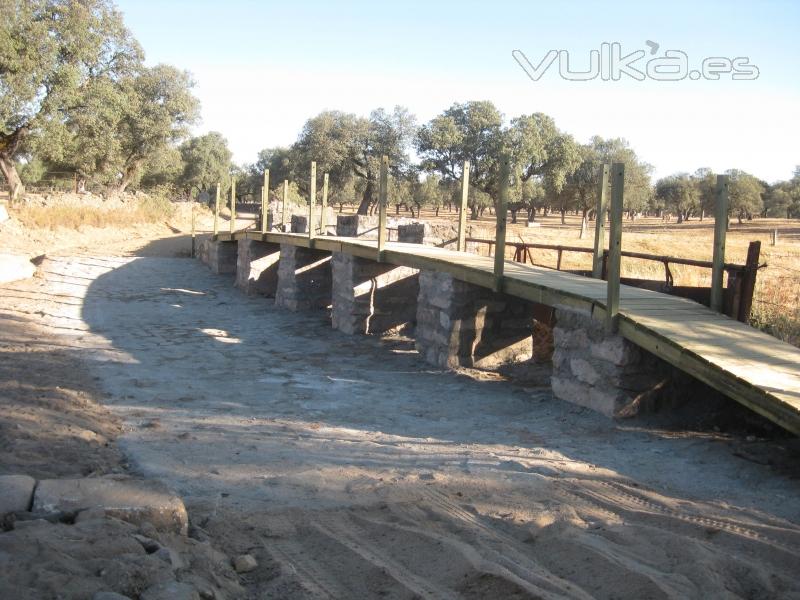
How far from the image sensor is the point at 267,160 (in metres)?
60.2

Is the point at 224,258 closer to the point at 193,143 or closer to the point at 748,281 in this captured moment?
the point at 748,281

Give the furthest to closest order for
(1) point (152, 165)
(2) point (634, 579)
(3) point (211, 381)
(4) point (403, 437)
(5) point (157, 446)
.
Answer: (1) point (152, 165) < (3) point (211, 381) < (4) point (403, 437) < (5) point (157, 446) < (2) point (634, 579)

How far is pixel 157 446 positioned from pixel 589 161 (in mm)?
38286

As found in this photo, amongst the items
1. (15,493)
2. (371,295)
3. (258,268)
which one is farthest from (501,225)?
(258,268)

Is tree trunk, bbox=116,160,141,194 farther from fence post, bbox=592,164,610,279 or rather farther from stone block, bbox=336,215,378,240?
fence post, bbox=592,164,610,279

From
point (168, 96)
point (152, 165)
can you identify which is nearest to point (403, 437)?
point (168, 96)

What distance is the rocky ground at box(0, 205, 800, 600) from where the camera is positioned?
3078 millimetres

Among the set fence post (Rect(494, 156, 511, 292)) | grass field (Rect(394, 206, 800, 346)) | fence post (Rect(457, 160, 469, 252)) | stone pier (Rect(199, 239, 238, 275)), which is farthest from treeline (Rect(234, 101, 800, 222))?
fence post (Rect(494, 156, 511, 292))

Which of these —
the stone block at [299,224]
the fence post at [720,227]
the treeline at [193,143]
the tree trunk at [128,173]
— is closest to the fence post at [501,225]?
the fence post at [720,227]

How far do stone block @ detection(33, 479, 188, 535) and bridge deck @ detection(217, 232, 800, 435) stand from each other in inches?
146

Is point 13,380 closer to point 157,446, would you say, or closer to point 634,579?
point 157,446

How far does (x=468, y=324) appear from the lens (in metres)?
8.84

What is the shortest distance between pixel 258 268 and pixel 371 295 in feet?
17.3

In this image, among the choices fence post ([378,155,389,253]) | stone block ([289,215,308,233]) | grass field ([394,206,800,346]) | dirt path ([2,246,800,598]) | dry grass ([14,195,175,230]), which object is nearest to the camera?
dirt path ([2,246,800,598])
